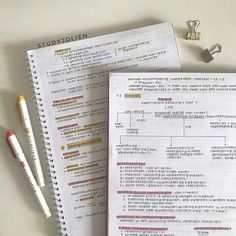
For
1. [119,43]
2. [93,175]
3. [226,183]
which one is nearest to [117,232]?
[93,175]

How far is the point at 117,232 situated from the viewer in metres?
0.83

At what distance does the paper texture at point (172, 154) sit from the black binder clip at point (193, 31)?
0.08 meters

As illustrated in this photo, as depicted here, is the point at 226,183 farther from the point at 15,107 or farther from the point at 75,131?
the point at 15,107

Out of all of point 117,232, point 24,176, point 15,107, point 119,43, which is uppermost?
point 119,43

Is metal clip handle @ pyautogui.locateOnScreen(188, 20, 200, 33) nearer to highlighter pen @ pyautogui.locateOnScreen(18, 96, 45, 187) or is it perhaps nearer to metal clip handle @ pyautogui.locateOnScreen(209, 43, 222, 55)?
metal clip handle @ pyautogui.locateOnScreen(209, 43, 222, 55)

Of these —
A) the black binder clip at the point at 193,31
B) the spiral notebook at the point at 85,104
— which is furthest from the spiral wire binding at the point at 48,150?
the black binder clip at the point at 193,31

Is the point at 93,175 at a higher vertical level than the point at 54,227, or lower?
higher

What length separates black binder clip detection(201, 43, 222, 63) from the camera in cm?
84

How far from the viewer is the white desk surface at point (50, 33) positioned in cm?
85

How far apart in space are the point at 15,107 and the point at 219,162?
406 millimetres

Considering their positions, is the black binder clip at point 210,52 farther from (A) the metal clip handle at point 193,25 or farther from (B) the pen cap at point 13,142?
(B) the pen cap at point 13,142

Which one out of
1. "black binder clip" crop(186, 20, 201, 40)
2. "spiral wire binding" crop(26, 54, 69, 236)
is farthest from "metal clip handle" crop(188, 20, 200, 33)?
"spiral wire binding" crop(26, 54, 69, 236)

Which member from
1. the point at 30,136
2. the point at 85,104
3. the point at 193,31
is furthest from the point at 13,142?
the point at 193,31

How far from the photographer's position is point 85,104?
33.4 inches
